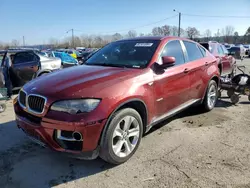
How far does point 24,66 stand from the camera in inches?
326

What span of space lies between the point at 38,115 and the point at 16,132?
1961mm

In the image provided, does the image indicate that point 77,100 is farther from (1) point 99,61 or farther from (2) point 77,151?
(1) point 99,61

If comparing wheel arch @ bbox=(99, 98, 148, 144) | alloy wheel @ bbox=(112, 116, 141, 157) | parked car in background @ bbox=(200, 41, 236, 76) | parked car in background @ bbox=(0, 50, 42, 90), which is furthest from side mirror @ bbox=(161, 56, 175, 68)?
parked car in background @ bbox=(200, 41, 236, 76)

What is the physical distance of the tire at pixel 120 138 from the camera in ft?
10.0

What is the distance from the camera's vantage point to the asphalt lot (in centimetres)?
302

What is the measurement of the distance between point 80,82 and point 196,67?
8.85 ft

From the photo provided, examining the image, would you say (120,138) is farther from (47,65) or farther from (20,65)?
(47,65)

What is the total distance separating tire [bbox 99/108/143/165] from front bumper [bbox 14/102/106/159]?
12cm

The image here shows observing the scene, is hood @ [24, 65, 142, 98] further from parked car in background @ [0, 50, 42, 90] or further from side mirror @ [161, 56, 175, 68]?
parked car in background @ [0, 50, 42, 90]

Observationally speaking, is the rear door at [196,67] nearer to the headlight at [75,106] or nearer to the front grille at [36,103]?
the headlight at [75,106]

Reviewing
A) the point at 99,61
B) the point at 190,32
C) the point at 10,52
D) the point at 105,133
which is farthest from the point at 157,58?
the point at 190,32

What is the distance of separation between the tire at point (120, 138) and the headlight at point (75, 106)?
1.10 feet

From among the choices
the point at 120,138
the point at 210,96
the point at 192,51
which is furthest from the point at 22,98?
the point at 210,96

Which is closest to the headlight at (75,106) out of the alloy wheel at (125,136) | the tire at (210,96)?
the alloy wheel at (125,136)
